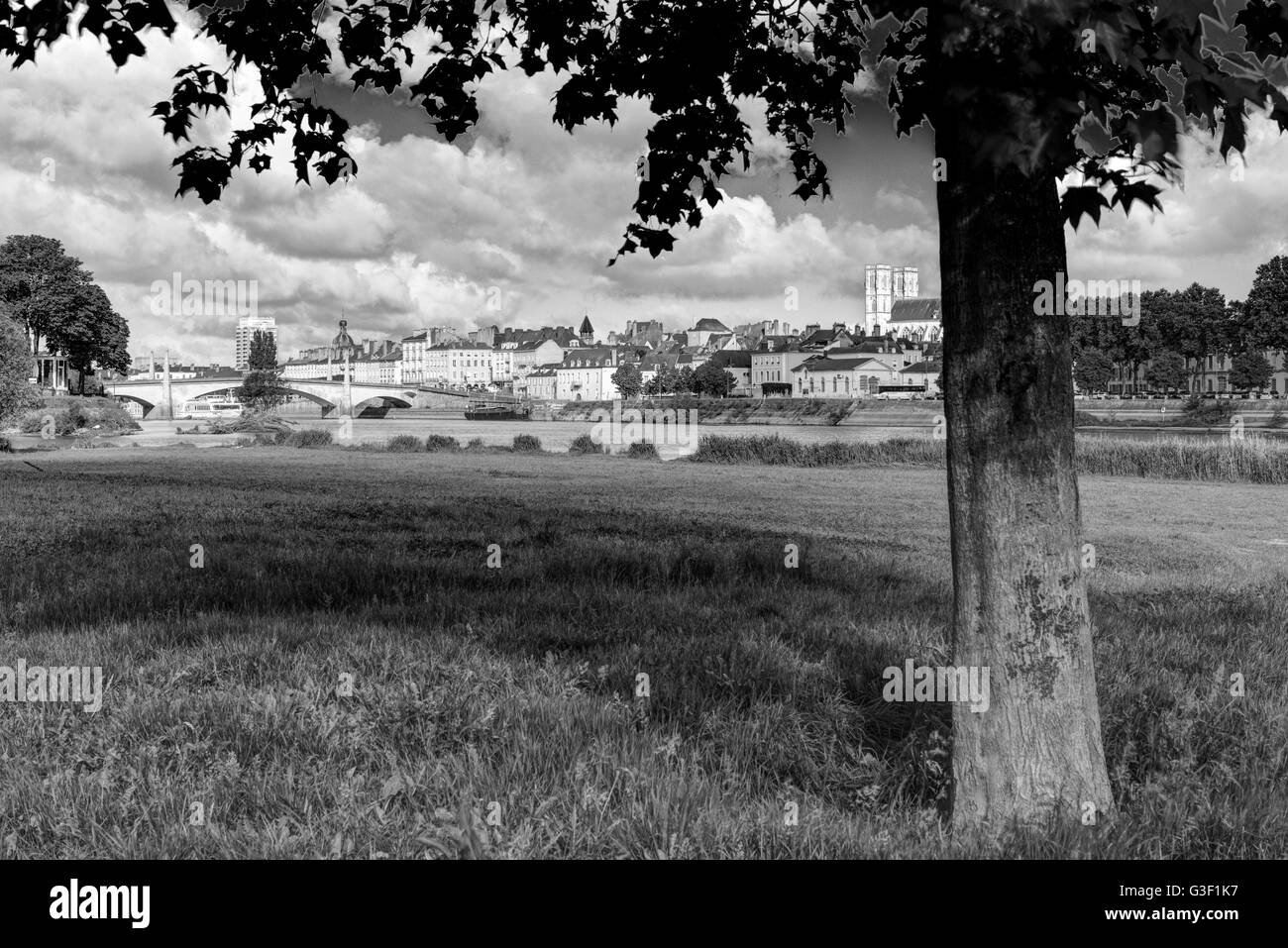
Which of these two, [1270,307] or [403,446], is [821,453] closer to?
[403,446]

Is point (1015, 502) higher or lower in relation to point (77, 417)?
lower

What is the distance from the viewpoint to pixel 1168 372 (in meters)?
143

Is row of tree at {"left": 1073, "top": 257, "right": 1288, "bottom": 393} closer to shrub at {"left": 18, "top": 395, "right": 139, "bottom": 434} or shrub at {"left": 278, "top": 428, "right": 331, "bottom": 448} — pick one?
shrub at {"left": 278, "top": 428, "right": 331, "bottom": 448}

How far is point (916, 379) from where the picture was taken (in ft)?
620

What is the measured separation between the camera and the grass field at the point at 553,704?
4.11 m

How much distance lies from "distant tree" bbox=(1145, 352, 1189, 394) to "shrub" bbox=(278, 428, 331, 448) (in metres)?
129

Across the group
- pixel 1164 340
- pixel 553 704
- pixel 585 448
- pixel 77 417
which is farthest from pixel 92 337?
pixel 1164 340

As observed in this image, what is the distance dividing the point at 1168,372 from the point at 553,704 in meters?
158

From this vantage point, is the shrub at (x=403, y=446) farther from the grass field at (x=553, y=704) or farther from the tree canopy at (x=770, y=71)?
the tree canopy at (x=770, y=71)

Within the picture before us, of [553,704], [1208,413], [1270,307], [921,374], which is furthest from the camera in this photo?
[921,374]

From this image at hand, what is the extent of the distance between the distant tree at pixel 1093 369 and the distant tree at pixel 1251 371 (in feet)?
60.6

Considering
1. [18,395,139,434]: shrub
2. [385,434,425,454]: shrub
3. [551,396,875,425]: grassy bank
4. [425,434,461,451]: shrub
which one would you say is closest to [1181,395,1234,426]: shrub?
[551,396,875,425]: grassy bank
